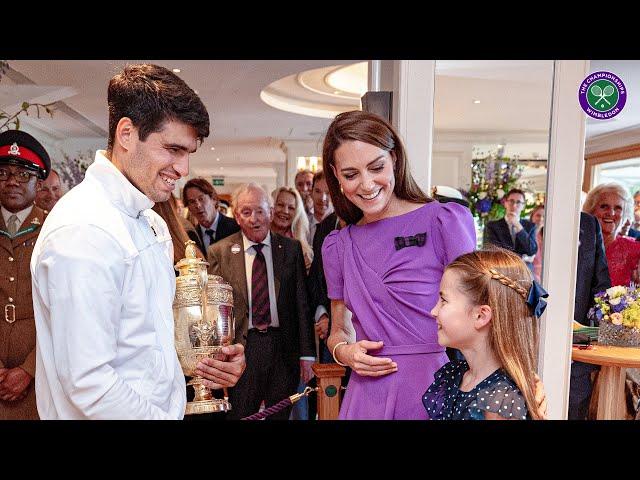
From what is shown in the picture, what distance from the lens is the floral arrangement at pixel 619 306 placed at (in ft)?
6.75

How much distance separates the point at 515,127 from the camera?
2020 mm

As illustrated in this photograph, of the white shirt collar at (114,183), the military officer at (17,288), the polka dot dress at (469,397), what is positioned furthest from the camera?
A: the military officer at (17,288)

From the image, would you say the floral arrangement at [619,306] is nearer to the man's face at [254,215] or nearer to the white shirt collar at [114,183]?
the man's face at [254,215]

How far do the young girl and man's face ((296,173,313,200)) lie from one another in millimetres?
2425

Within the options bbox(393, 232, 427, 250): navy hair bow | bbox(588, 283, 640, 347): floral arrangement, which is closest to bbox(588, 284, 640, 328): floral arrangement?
bbox(588, 283, 640, 347): floral arrangement

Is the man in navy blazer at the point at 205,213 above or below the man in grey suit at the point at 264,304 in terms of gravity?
above

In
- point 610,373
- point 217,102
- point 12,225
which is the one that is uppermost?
point 217,102

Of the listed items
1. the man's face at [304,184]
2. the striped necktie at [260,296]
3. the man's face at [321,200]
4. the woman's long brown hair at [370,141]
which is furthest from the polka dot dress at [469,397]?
the man's face at [304,184]

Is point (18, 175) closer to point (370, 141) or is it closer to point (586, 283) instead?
point (370, 141)

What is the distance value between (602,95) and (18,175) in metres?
1.90

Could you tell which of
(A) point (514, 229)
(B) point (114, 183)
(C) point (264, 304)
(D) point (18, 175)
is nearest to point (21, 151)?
(D) point (18, 175)

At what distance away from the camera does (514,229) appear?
201 cm

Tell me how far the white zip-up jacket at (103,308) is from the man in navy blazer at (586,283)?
1507 millimetres
